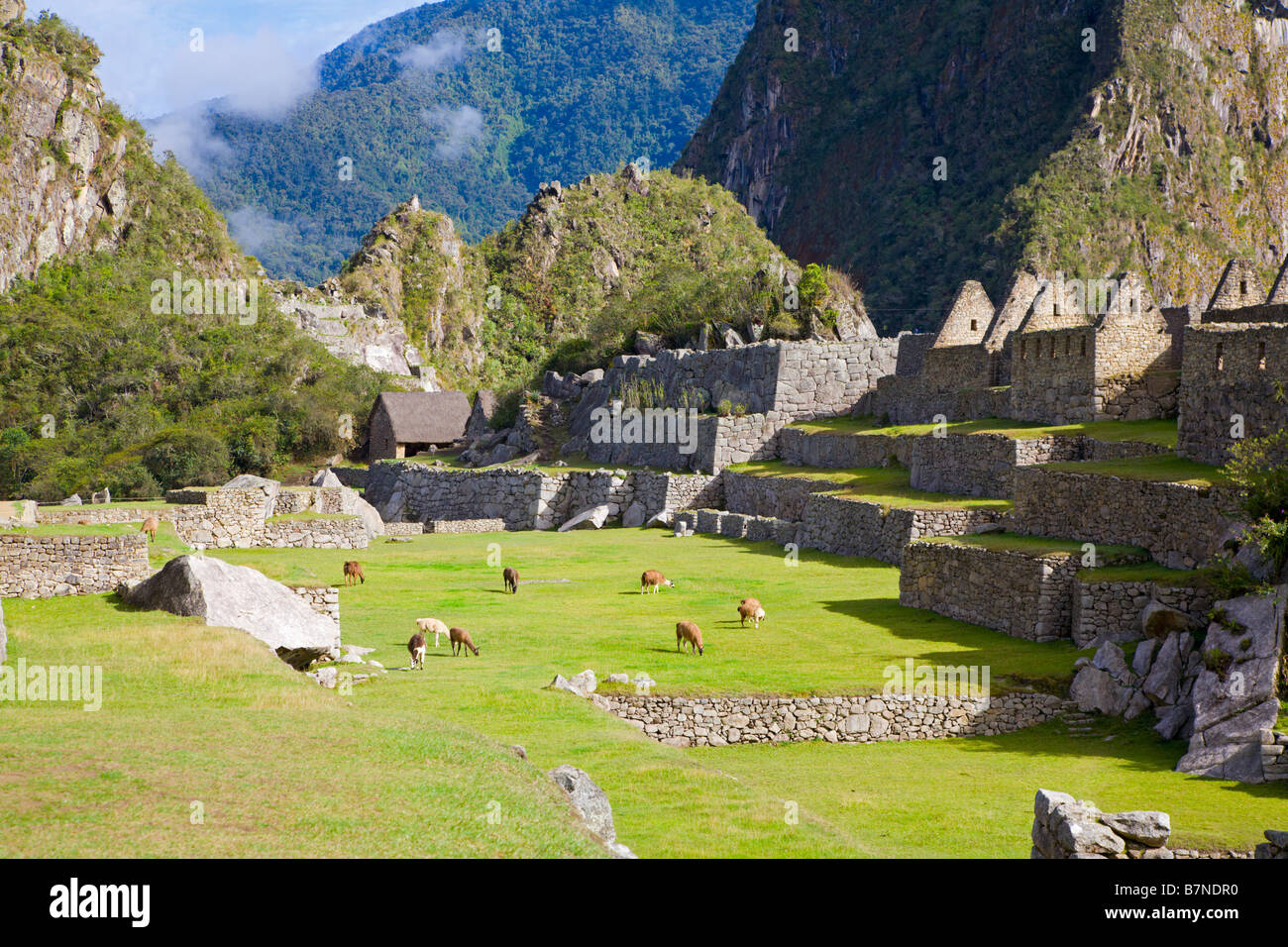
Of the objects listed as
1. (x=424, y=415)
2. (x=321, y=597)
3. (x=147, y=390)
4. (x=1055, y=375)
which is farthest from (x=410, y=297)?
(x=321, y=597)

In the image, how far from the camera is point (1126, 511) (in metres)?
21.1

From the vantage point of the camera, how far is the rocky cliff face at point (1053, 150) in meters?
113

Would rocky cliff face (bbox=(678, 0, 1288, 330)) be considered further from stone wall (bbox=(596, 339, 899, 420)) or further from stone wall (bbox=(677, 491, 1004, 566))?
stone wall (bbox=(677, 491, 1004, 566))

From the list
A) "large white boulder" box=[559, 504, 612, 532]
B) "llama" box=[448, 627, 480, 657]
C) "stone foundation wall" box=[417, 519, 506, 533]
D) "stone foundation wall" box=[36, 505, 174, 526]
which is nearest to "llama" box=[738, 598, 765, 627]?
"llama" box=[448, 627, 480, 657]

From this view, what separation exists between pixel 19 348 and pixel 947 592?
52.2 metres

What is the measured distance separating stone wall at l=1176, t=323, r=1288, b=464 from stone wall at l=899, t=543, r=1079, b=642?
12.6 ft

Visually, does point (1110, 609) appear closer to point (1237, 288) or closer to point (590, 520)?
point (1237, 288)

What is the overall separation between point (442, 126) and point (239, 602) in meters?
131

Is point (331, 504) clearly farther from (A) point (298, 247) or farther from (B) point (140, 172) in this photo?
(A) point (298, 247)

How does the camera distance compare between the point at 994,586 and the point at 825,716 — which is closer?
the point at 825,716

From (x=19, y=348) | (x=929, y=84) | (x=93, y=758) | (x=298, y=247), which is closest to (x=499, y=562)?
(x=93, y=758)

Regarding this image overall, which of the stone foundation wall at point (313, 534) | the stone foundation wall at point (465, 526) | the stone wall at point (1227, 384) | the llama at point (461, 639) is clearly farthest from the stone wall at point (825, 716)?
the stone foundation wall at point (465, 526)

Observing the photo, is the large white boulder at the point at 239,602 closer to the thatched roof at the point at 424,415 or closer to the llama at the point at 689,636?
the llama at the point at 689,636

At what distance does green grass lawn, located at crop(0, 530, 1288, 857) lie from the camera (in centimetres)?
895
